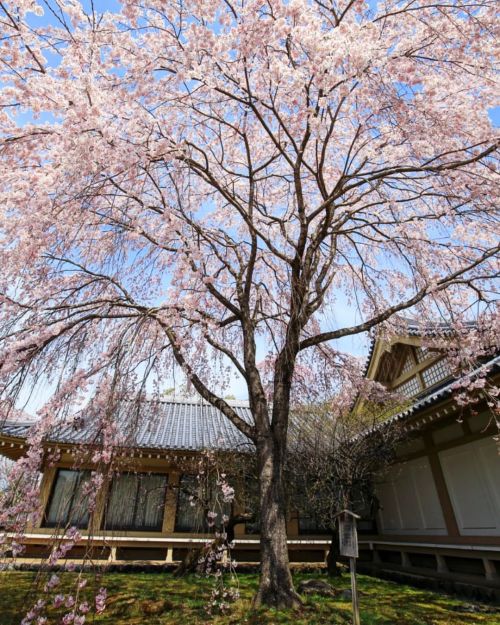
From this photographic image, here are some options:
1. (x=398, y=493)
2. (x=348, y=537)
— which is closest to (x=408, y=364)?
(x=398, y=493)

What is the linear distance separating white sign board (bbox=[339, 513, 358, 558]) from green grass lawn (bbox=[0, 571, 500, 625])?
3.12ft

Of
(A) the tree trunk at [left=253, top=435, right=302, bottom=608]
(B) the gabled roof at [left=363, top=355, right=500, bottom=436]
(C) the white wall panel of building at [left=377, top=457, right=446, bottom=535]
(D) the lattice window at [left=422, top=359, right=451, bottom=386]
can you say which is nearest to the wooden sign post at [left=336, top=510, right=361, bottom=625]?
(A) the tree trunk at [left=253, top=435, right=302, bottom=608]

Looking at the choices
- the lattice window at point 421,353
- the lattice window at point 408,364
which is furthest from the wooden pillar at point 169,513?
the lattice window at point 421,353

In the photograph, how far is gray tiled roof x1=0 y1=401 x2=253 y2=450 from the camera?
8.77m

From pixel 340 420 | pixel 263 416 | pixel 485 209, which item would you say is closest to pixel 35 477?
pixel 263 416

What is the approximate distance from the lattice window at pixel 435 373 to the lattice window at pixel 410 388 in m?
0.36

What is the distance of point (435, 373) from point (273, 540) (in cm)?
652

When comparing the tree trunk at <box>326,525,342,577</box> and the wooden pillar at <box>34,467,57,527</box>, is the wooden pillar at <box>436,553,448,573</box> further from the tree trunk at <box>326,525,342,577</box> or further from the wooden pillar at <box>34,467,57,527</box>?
the wooden pillar at <box>34,467,57,527</box>

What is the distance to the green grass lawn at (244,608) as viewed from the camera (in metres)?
4.31

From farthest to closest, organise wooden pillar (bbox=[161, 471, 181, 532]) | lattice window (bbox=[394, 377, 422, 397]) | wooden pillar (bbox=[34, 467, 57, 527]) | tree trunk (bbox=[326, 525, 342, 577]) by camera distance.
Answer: lattice window (bbox=[394, 377, 422, 397]), wooden pillar (bbox=[161, 471, 181, 532]), wooden pillar (bbox=[34, 467, 57, 527]), tree trunk (bbox=[326, 525, 342, 577])

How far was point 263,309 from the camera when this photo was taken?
7480mm

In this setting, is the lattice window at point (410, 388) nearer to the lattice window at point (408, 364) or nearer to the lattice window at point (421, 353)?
the lattice window at point (408, 364)

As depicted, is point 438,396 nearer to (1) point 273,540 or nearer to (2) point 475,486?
(2) point 475,486

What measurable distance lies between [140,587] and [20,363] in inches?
186
